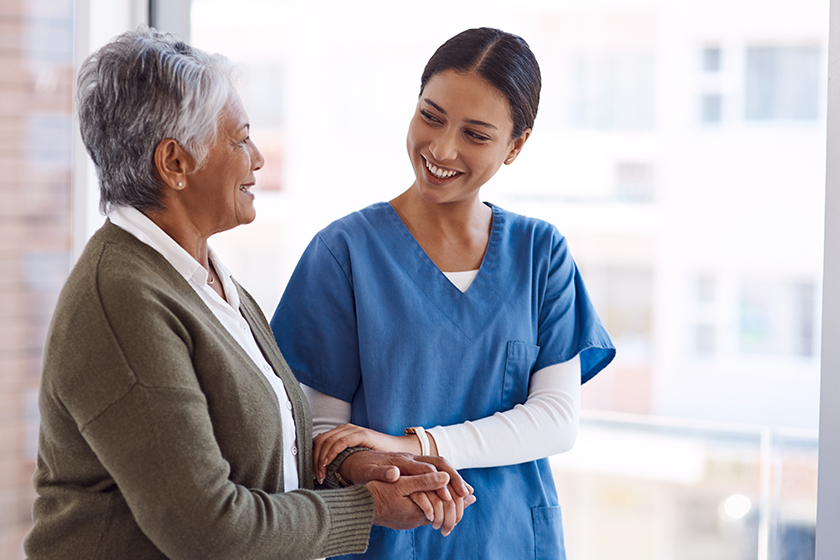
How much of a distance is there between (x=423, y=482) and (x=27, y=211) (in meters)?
1.27

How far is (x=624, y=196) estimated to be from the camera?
413 centimetres

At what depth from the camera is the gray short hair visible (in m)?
0.90

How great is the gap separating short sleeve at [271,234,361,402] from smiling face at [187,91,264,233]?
21 centimetres

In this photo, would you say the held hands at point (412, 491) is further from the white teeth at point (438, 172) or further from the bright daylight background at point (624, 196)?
the bright daylight background at point (624, 196)

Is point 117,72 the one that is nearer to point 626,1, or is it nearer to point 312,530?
point 312,530

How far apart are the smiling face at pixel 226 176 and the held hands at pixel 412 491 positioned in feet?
1.40

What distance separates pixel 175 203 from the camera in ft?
3.15

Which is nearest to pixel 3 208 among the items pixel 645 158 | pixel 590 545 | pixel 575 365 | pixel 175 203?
pixel 175 203

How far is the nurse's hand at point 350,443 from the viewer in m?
1.10

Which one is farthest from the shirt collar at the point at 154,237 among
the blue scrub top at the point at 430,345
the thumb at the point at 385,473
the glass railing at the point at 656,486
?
the glass railing at the point at 656,486

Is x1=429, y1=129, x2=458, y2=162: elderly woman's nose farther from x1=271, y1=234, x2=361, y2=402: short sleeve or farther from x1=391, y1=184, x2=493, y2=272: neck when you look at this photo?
x1=271, y1=234, x2=361, y2=402: short sleeve

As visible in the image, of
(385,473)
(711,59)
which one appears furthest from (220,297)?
(711,59)

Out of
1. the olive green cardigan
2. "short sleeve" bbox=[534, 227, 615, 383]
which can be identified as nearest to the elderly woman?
the olive green cardigan

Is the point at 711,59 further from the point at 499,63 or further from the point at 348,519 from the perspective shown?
the point at 348,519
